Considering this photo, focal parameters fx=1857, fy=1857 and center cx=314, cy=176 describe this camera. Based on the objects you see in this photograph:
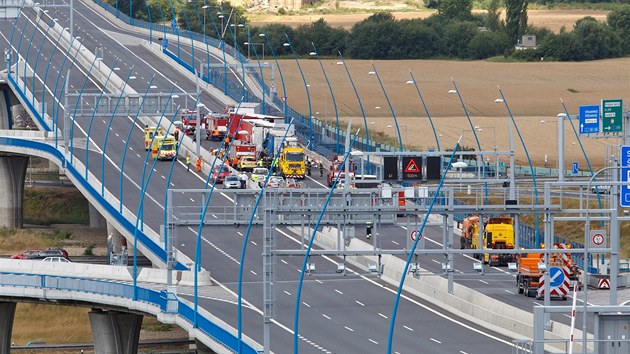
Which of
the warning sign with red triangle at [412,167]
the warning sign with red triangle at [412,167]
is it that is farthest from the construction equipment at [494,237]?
the warning sign with red triangle at [412,167]

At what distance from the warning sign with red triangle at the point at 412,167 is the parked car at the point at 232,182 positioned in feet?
120

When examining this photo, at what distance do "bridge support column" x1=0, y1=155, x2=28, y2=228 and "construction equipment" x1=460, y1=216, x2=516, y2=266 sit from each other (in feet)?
188

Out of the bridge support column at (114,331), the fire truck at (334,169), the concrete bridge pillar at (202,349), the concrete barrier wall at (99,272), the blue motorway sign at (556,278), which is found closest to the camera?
the blue motorway sign at (556,278)

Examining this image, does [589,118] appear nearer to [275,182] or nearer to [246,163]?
[275,182]

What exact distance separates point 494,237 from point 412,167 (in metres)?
9.53

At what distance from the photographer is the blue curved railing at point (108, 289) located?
77.5 meters

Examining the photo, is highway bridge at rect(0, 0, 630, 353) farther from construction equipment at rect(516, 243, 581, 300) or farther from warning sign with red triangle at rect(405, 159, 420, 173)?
warning sign with red triangle at rect(405, 159, 420, 173)

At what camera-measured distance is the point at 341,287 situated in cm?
9456

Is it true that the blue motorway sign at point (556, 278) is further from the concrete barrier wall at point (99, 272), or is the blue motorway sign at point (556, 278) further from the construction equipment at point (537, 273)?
the concrete barrier wall at point (99, 272)

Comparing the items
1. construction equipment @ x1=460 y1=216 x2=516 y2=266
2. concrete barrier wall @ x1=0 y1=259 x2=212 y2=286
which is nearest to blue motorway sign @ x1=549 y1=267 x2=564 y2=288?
construction equipment @ x1=460 y1=216 x2=516 y2=266

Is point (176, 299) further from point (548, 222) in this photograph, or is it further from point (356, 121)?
point (356, 121)

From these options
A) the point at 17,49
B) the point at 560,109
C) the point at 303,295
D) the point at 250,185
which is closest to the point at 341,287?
the point at 303,295

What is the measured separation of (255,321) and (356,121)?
103120mm

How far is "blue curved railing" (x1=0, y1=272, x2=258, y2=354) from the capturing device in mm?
77537
